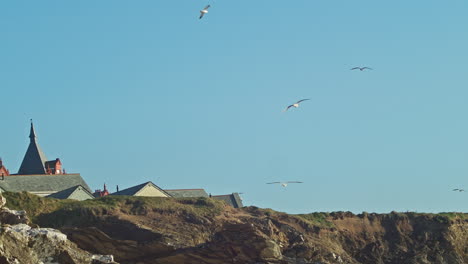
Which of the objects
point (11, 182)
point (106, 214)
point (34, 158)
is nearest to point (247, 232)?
point (106, 214)

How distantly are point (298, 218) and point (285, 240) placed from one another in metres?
6.33

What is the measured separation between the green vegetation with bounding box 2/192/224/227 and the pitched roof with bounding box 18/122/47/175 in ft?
195

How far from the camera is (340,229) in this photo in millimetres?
72500

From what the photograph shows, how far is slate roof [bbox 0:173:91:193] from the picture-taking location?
88838 millimetres

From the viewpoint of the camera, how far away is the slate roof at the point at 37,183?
88.8m

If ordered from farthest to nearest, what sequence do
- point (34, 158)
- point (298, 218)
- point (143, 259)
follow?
point (34, 158)
point (298, 218)
point (143, 259)

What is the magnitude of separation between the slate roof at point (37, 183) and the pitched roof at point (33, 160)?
3180 centimetres

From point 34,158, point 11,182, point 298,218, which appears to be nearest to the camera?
point 298,218

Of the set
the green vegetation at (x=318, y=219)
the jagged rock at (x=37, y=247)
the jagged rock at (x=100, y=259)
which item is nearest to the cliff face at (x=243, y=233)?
the green vegetation at (x=318, y=219)

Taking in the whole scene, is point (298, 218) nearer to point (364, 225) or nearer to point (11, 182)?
point (364, 225)

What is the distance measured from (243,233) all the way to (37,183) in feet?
128

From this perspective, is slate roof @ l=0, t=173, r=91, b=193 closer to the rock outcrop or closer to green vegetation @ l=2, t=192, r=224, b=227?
green vegetation @ l=2, t=192, r=224, b=227

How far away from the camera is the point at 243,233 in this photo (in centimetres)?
5709

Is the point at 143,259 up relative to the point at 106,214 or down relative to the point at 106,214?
down
